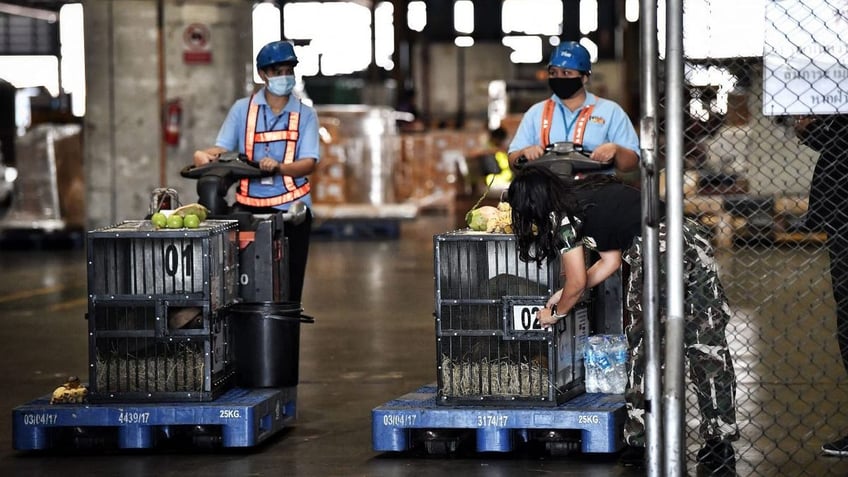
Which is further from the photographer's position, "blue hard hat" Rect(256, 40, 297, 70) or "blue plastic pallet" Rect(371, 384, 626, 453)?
"blue hard hat" Rect(256, 40, 297, 70)

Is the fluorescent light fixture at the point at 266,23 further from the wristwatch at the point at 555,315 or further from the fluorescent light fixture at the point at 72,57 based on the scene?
the wristwatch at the point at 555,315

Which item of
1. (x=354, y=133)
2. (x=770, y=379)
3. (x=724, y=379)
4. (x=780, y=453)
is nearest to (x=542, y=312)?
(x=724, y=379)

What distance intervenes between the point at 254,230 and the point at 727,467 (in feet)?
8.84

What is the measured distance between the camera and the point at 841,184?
6586mm

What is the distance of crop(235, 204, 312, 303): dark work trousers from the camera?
26.1 ft

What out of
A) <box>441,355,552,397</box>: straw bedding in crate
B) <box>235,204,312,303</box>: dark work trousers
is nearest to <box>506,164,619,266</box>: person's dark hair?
<box>441,355,552,397</box>: straw bedding in crate

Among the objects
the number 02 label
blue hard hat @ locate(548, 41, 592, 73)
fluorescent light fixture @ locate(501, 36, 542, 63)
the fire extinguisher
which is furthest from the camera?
fluorescent light fixture @ locate(501, 36, 542, 63)

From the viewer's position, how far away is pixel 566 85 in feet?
24.1

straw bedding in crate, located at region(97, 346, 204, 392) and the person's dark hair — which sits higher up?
the person's dark hair

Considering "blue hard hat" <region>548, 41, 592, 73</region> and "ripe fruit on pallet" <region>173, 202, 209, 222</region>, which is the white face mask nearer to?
"ripe fruit on pallet" <region>173, 202, 209, 222</region>

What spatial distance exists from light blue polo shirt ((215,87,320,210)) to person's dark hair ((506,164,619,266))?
2084 mm

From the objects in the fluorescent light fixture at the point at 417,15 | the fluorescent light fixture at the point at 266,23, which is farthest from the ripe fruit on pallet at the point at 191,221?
the fluorescent light fixture at the point at 417,15

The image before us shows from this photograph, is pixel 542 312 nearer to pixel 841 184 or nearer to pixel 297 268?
pixel 841 184

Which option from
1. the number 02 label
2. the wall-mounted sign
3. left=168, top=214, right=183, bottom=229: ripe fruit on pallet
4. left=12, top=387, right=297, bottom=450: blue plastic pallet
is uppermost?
the wall-mounted sign
